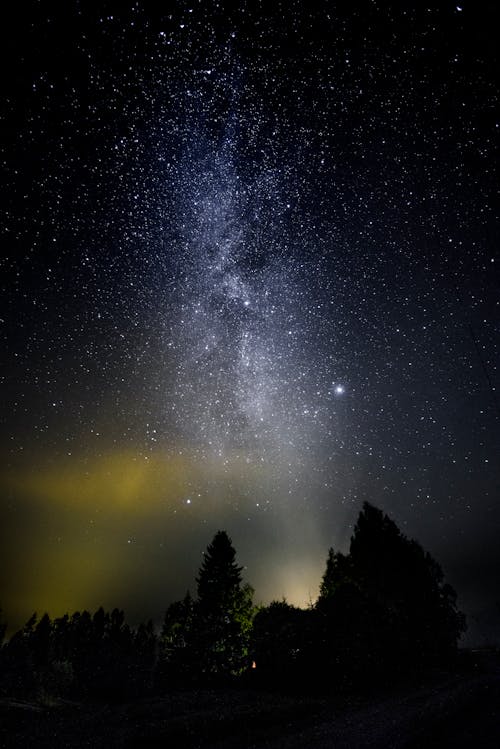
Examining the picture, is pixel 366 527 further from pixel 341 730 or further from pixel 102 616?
pixel 102 616

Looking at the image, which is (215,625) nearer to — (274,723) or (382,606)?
(382,606)

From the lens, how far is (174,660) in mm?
29688

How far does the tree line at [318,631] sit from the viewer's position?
790 inches

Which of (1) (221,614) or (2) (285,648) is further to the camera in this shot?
(1) (221,614)

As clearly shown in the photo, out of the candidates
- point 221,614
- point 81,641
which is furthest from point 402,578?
point 81,641

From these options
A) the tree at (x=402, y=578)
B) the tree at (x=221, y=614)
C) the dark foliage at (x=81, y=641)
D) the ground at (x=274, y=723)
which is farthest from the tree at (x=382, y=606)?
the dark foliage at (x=81, y=641)

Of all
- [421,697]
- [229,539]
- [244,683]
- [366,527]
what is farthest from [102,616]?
[421,697]

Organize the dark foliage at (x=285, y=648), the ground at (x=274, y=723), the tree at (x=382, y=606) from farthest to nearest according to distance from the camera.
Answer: the tree at (x=382, y=606) → the dark foliage at (x=285, y=648) → the ground at (x=274, y=723)

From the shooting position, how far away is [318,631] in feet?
69.1

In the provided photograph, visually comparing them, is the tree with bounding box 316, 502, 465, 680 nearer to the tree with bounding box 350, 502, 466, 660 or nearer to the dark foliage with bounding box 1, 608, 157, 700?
the tree with bounding box 350, 502, 466, 660

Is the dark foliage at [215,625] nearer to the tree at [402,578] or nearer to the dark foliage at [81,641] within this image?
the tree at [402,578]

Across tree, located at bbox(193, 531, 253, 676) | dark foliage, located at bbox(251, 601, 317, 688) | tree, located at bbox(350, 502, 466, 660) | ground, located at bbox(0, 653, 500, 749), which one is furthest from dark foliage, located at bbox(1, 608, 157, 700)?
ground, located at bbox(0, 653, 500, 749)

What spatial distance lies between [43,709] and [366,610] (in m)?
17.5

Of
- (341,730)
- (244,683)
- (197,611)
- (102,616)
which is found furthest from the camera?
(102,616)
